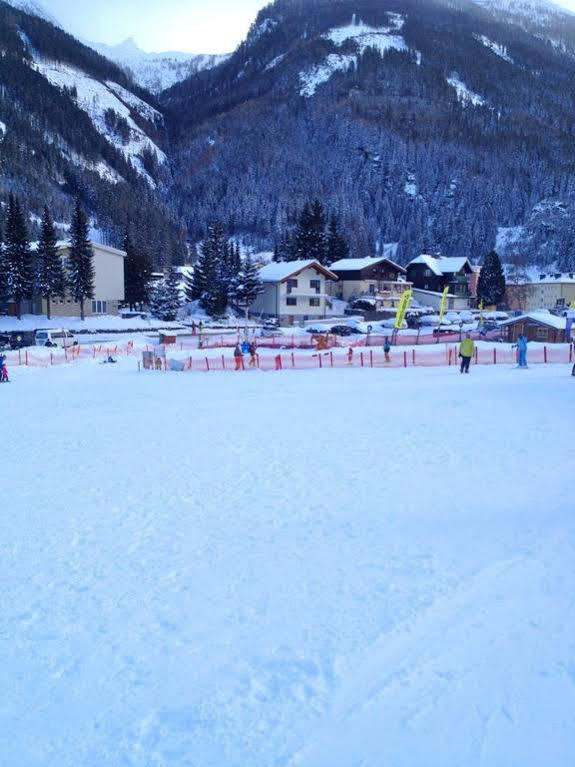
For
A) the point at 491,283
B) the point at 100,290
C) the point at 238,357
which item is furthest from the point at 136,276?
the point at 491,283

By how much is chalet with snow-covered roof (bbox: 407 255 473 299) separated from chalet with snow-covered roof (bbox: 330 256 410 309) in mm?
10852

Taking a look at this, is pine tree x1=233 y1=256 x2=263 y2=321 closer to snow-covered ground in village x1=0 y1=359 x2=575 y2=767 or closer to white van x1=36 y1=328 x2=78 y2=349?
white van x1=36 y1=328 x2=78 y2=349

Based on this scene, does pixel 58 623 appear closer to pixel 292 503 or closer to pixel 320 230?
pixel 292 503

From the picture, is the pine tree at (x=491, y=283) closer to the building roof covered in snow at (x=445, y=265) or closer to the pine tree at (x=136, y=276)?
the building roof covered in snow at (x=445, y=265)

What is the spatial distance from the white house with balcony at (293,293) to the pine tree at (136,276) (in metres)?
12.3

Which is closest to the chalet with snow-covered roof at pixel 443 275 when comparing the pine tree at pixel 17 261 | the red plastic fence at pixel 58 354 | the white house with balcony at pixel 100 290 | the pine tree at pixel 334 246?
the pine tree at pixel 334 246

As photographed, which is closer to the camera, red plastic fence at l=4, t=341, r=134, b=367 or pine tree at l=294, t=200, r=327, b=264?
red plastic fence at l=4, t=341, r=134, b=367

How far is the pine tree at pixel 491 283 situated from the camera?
79.9 m

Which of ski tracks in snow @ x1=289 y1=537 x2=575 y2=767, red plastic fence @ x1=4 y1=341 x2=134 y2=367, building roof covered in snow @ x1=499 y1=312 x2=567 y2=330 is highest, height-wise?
building roof covered in snow @ x1=499 y1=312 x2=567 y2=330

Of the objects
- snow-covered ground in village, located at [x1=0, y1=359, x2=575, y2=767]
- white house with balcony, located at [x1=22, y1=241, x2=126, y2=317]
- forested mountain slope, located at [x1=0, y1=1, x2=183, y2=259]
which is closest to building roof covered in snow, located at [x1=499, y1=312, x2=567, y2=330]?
snow-covered ground in village, located at [x1=0, y1=359, x2=575, y2=767]

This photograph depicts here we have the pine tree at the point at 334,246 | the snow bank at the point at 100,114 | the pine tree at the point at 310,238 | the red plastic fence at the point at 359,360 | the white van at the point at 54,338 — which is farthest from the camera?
the snow bank at the point at 100,114

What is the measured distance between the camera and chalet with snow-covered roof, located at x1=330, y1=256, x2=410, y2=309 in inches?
2803

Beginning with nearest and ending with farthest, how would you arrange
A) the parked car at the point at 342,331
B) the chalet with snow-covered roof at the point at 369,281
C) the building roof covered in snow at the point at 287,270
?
the parked car at the point at 342,331
the building roof covered in snow at the point at 287,270
the chalet with snow-covered roof at the point at 369,281

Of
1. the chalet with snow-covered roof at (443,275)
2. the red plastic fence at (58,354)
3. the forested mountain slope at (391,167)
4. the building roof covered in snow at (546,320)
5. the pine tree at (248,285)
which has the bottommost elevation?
the red plastic fence at (58,354)
